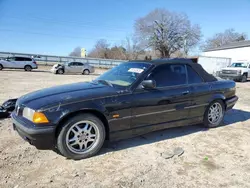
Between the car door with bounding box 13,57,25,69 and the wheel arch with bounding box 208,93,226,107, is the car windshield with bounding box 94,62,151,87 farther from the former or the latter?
the car door with bounding box 13,57,25,69

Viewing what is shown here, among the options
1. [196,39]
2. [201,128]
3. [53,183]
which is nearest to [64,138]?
[53,183]

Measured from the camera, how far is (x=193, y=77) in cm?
445

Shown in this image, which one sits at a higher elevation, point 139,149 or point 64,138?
point 64,138

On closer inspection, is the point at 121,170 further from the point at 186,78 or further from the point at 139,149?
the point at 186,78

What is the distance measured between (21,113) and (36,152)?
71 cm

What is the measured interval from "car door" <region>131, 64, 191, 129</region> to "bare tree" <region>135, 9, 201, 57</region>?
4227 cm

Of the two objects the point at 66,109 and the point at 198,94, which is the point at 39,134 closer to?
the point at 66,109

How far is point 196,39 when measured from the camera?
45.8 metres

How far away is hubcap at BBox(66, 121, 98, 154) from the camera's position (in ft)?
10.4

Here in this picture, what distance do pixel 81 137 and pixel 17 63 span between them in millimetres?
22644

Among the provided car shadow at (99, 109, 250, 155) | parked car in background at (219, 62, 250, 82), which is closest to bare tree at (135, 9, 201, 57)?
parked car in background at (219, 62, 250, 82)

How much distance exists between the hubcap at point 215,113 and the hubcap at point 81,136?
281cm

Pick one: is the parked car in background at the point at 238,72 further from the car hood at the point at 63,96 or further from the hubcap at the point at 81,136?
the hubcap at the point at 81,136

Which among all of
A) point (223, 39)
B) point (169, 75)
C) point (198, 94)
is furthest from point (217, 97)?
point (223, 39)
